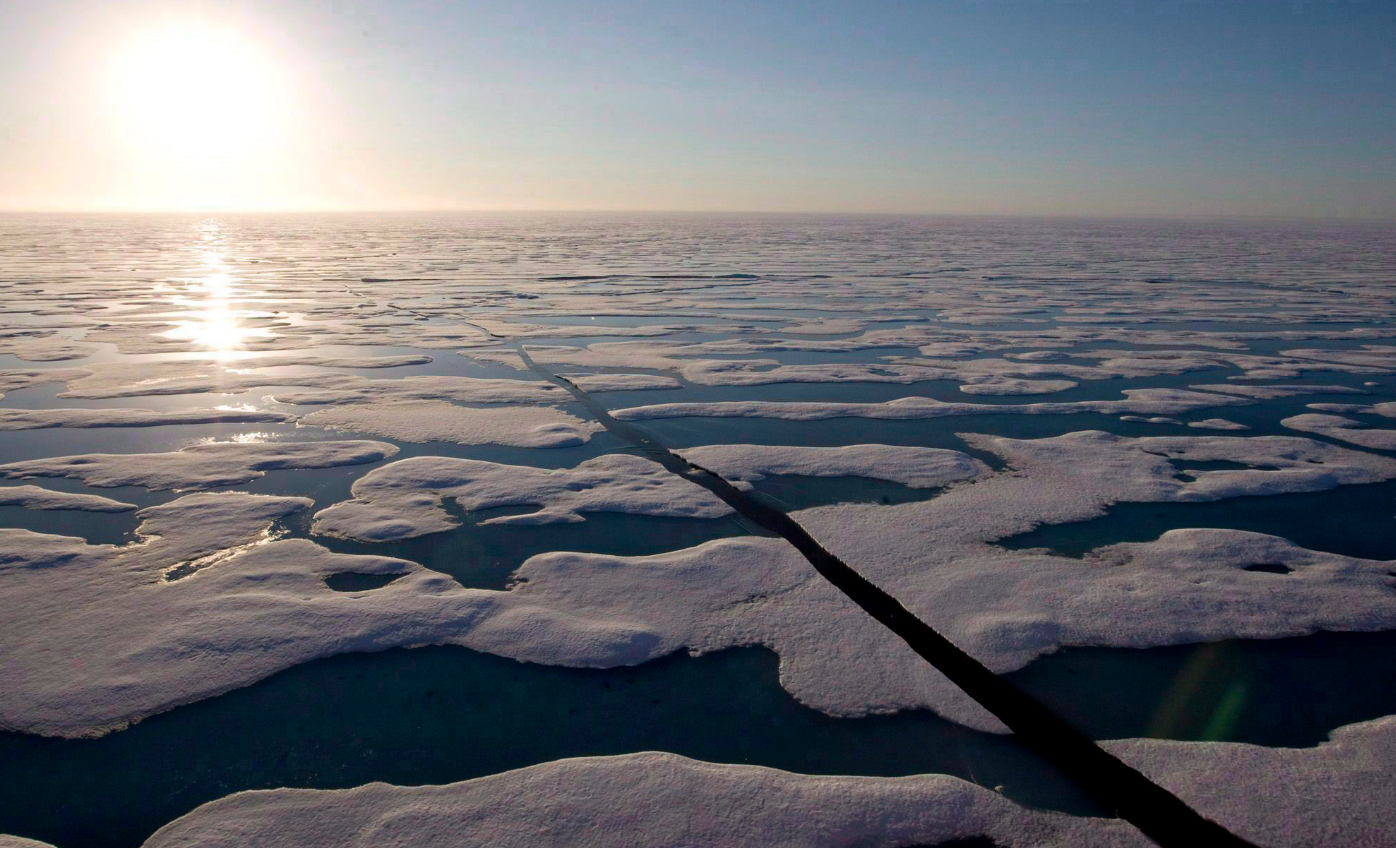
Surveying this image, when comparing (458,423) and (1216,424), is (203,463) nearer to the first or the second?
(458,423)

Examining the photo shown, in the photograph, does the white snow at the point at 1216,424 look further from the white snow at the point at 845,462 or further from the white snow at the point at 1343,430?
the white snow at the point at 845,462

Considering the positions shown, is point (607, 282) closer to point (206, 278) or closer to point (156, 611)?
point (206, 278)

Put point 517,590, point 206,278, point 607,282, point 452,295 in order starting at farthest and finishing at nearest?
point 206,278
point 607,282
point 452,295
point 517,590

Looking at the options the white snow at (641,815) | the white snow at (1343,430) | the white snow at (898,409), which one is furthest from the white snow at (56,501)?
the white snow at (1343,430)

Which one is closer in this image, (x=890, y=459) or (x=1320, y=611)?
(x=1320, y=611)

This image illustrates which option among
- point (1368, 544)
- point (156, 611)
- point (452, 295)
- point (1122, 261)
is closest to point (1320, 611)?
point (1368, 544)

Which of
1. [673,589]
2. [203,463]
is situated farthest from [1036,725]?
[203,463]

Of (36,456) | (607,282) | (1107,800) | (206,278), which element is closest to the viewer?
(1107,800)
